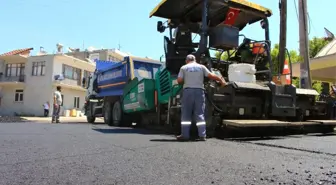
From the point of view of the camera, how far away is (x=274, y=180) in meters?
3.18

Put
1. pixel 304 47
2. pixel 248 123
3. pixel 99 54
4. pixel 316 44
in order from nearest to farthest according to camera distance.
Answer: pixel 248 123, pixel 304 47, pixel 316 44, pixel 99 54

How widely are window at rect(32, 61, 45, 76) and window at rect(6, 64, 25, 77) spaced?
1.94 meters

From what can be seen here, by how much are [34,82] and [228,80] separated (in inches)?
1377

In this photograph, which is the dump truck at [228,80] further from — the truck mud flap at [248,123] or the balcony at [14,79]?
the balcony at [14,79]

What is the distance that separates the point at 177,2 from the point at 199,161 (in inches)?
178

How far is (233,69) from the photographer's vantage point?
7277 mm

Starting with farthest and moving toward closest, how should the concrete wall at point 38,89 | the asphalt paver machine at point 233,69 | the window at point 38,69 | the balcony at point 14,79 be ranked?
the balcony at point 14,79, the window at point 38,69, the concrete wall at point 38,89, the asphalt paver machine at point 233,69

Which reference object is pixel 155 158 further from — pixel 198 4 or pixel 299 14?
pixel 299 14

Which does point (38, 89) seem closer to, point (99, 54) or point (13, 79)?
point (13, 79)

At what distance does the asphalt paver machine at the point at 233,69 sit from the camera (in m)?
6.78

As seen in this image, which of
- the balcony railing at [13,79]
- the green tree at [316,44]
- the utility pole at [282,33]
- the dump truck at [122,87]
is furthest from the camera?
the balcony railing at [13,79]

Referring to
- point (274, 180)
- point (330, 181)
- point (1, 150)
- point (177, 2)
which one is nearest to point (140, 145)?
point (1, 150)

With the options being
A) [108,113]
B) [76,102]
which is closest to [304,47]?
[108,113]

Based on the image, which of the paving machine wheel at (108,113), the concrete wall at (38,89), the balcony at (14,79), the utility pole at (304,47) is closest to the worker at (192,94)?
the utility pole at (304,47)
